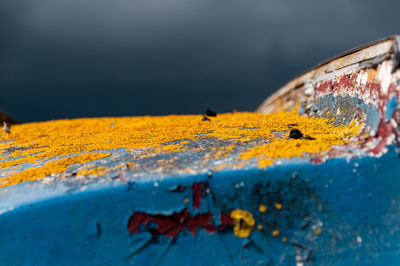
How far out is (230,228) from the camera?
1790mm

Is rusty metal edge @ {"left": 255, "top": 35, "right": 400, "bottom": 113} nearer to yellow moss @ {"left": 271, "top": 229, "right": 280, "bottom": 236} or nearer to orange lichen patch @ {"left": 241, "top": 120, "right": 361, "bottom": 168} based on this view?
orange lichen patch @ {"left": 241, "top": 120, "right": 361, "bottom": 168}

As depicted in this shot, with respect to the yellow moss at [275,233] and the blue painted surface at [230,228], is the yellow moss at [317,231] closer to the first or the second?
the blue painted surface at [230,228]

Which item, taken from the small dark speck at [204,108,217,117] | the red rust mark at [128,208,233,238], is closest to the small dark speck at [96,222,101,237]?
the red rust mark at [128,208,233,238]

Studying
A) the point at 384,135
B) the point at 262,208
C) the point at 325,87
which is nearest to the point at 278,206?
the point at 262,208

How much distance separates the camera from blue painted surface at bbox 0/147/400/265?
1763 mm

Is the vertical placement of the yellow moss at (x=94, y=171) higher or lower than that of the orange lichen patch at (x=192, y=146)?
lower

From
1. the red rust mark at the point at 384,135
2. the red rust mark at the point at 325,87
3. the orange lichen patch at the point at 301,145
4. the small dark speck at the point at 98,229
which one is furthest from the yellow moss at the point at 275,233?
the red rust mark at the point at 325,87

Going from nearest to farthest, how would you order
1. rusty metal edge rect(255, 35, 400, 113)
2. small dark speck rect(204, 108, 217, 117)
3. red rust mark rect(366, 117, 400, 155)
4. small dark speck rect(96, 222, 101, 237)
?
small dark speck rect(96, 222, 101, 237) → red rust mark rect(366, 117, 400, 155) → rusty metal edge rect(255, 35, 400, 113) → small dark speck rect(204, 108, 217, 117)

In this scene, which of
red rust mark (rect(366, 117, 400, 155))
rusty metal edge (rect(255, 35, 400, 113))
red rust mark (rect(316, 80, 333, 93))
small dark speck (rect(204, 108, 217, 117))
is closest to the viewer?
red rust mark (rect(366, 117, 400, 155))

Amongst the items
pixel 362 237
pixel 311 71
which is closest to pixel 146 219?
pixel 362 237

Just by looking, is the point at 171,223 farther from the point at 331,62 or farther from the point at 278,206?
the point at 331,62

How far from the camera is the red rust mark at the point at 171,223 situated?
177 cm

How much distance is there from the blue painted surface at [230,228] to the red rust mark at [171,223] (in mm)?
31

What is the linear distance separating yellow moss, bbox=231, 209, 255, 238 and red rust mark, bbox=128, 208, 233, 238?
0.08 metres
